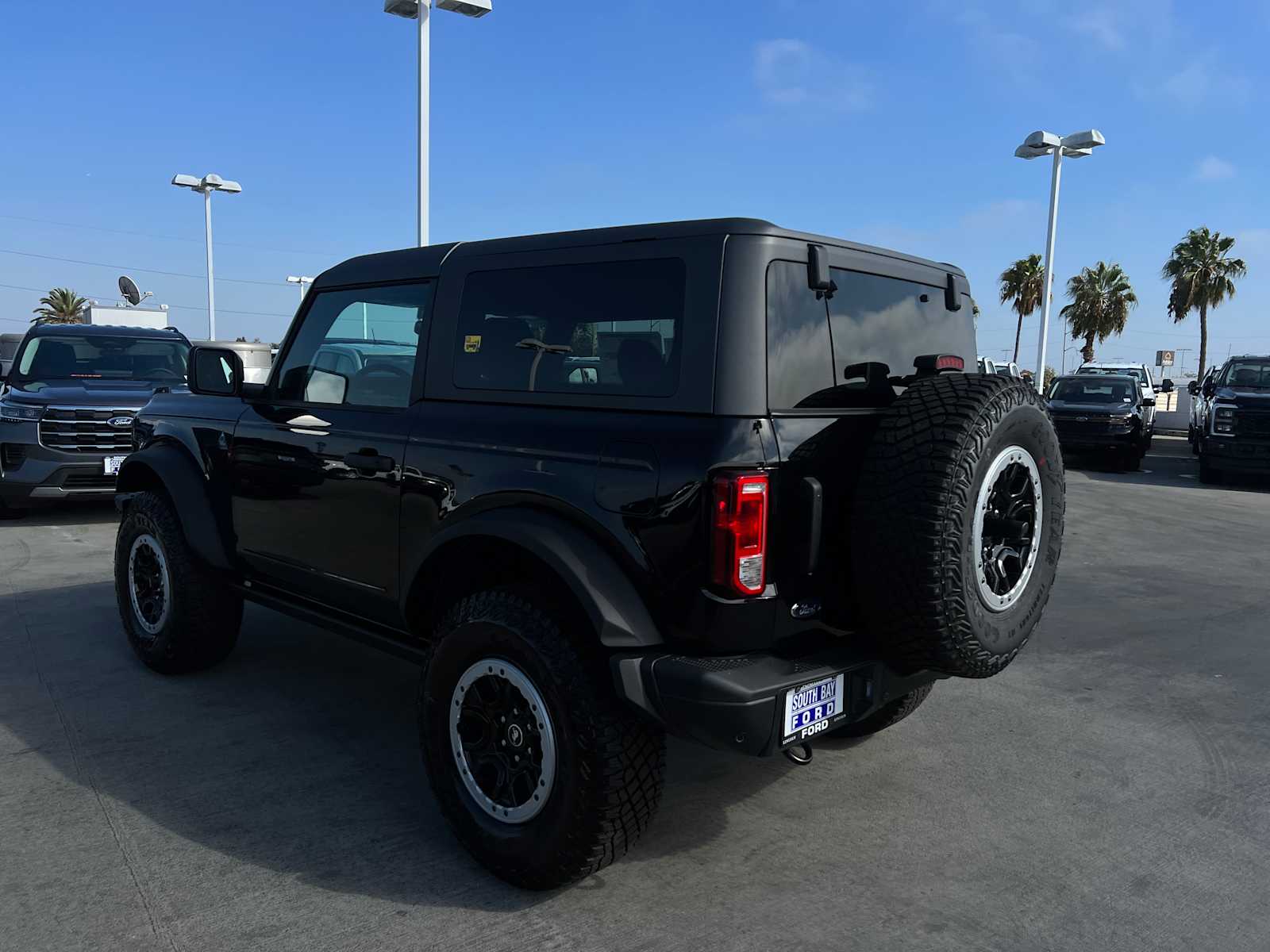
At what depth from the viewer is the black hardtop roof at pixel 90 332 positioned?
9859mm

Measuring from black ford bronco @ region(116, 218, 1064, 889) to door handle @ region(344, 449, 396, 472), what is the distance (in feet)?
0.04

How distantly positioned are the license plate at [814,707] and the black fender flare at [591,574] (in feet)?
1.33

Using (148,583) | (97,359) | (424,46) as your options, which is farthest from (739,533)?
(424,46)

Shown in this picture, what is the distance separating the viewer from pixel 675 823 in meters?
3.41

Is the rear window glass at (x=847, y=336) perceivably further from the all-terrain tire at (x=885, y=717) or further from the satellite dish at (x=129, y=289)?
the satellite dish at (x=129, y=289)

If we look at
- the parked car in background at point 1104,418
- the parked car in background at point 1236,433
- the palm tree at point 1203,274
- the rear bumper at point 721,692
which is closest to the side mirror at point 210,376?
the rear bumper at point 721,692

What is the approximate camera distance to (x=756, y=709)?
255cm

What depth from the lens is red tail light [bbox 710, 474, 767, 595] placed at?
260 centimetres

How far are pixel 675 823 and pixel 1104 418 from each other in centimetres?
→ 1506

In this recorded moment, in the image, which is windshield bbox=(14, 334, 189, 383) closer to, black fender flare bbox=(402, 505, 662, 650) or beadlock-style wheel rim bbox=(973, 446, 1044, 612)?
black fender flare bbox=(402, 505, 662, 650)

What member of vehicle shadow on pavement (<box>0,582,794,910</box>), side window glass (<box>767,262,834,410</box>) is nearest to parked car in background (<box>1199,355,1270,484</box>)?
vehicle shadow on pavement (<box>0,582,794,910</box>)

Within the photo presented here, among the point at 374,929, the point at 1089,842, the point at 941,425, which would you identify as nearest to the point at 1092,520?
the point at 1089,842

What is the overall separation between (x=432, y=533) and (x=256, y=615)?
128 inches

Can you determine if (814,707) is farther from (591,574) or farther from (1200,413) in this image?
(1200,413)
